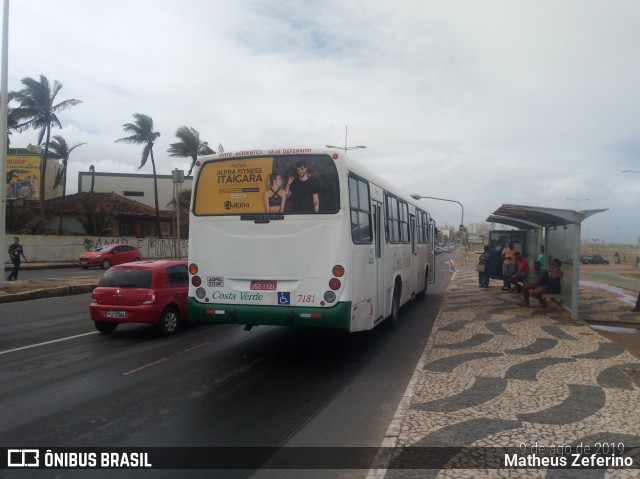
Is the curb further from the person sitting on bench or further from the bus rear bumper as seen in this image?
the person sitting on bench

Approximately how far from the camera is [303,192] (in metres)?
7.38

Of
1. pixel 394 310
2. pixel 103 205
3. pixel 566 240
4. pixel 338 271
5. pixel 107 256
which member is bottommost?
pixel 394 310

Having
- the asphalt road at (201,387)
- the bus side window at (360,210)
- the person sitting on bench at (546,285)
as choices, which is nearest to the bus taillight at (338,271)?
the bus side window at (360,210)

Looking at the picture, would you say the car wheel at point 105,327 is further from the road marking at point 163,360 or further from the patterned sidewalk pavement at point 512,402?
the patterned sidewalk pavement at point 512,402

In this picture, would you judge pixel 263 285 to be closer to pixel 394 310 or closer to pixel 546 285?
pixel 394 310

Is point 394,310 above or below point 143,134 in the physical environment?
below

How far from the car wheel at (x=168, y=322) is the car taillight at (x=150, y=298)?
0.35 meters

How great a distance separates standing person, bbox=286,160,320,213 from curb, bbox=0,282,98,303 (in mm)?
12177

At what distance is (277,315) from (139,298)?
377 centimetres

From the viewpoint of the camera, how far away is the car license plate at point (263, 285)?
7.34m

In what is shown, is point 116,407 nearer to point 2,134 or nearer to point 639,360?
point 639,360

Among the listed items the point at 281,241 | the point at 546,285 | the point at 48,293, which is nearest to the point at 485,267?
the point at 546,285

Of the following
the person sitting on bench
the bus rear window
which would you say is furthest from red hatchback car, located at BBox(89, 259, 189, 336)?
the person sitting on bench

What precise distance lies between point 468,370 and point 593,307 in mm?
8404
